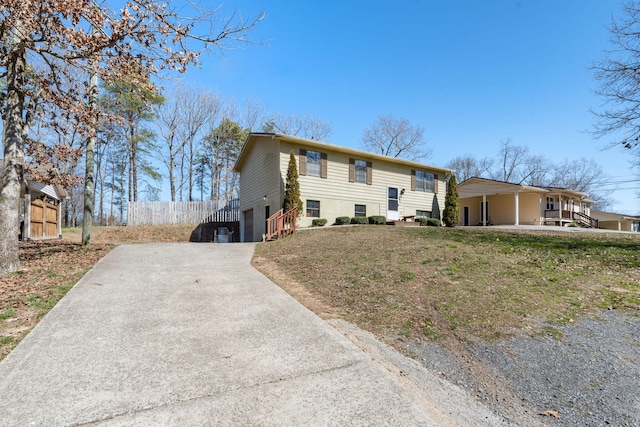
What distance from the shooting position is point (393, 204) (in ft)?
55.3

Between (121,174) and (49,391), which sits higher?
(121,174)

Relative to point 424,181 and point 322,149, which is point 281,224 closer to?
point 322,149

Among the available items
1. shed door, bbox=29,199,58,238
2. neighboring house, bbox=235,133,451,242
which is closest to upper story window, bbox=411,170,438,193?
neighboring house, bbox=235,133,451,242

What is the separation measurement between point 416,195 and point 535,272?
1250 centimetres

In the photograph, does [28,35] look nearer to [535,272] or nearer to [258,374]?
[258,374]

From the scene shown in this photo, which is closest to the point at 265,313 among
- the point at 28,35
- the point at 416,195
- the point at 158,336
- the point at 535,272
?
the point at 158,336

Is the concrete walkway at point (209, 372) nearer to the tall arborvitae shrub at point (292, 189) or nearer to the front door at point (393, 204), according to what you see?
the tall arborvitae shrub at point (292, 189)

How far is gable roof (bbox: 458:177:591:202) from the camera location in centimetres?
2108

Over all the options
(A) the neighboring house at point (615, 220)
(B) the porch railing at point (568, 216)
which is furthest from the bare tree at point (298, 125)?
(A) the neighboring house at point (615, 220)

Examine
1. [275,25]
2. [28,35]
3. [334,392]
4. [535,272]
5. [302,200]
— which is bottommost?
[334,392]

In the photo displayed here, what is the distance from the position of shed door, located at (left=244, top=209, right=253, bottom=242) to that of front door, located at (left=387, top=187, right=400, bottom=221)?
7.60m

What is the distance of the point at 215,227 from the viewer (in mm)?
20297

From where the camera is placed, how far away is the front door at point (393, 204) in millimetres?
16688

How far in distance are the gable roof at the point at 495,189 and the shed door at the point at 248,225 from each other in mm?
16212
